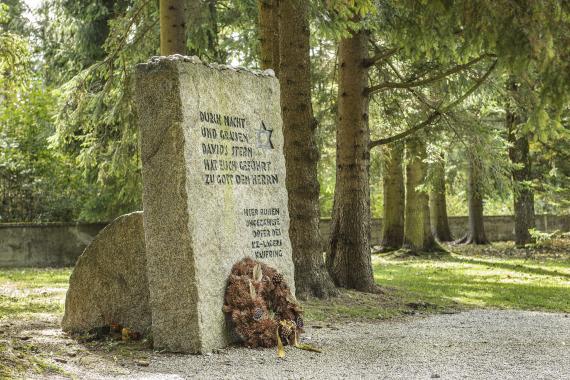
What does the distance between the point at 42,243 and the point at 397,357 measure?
13673 millimetres

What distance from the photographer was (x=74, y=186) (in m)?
20.5

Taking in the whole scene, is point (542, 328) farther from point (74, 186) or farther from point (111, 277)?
point (74, 186)

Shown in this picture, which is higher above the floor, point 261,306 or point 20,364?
point 261,306

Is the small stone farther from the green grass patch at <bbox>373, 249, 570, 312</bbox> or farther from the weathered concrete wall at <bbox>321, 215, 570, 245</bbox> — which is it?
the weathered concrete wall at <bbox>321, 215, 570, 245</bbox>

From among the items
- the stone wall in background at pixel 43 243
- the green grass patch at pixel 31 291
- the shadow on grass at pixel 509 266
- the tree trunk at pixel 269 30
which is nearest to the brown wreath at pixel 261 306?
the green grass patch at pixel 31 291

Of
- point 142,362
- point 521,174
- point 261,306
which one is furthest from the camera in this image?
point 521,174

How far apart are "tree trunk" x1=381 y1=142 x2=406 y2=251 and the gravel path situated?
11.4 meters

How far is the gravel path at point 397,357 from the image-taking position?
6211 mm

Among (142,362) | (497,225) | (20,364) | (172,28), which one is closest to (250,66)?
(172,28)

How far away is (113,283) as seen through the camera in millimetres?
8047

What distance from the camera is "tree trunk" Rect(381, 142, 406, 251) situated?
20.3 meters

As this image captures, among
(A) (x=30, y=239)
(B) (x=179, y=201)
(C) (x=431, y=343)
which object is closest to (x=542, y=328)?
(C) (x=431, y=343)

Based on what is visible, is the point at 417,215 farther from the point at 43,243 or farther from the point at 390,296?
the point at 43,243

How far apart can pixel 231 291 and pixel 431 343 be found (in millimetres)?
2163
